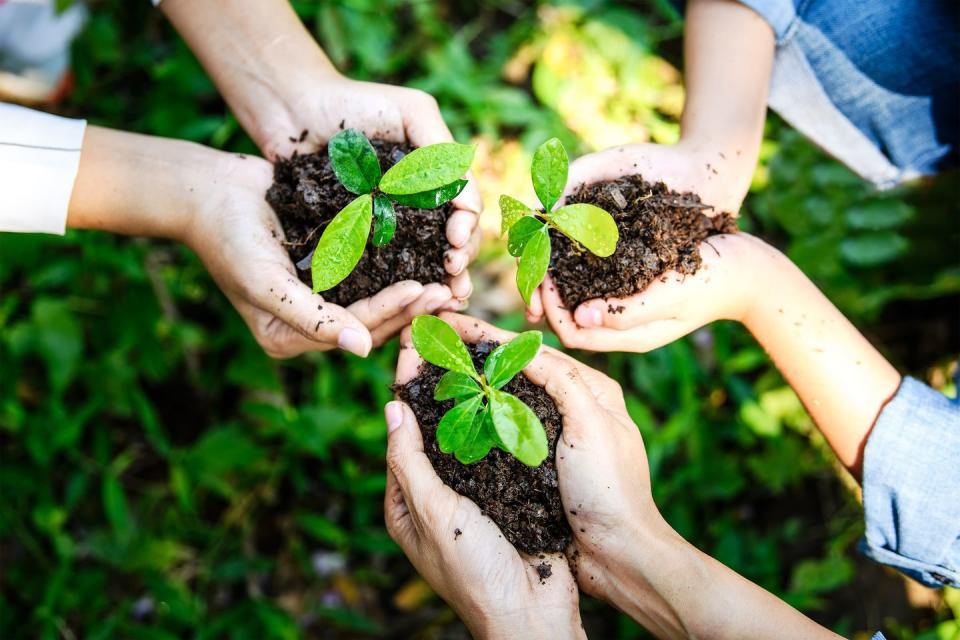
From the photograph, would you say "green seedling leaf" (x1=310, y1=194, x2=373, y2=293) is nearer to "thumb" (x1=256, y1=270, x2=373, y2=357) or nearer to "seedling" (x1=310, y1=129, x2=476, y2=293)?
"seedling" (x1=310, y1=129, x2=476, y2=293)

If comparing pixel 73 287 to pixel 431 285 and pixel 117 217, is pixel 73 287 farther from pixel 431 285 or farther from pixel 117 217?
pixel 431 285

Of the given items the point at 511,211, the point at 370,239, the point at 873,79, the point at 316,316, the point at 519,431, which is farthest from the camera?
the point at 873,79

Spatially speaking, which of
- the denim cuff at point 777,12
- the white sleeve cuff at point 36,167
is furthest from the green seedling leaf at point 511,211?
the white sleeve cuff at point 36,167

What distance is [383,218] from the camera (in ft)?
5.18

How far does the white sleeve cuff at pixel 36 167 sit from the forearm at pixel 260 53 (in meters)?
0.43

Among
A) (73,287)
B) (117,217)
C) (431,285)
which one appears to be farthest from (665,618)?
(73,287)

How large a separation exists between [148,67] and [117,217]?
1390 millimetres

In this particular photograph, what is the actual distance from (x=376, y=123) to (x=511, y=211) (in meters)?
0.56

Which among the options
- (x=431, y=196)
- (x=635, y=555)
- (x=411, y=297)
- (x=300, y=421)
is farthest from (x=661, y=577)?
(x=300, y=421)

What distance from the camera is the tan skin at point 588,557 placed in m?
1.52

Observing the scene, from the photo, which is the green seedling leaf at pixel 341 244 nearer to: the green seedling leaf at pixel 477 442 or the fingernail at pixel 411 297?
the fingernail at pixel 411 297

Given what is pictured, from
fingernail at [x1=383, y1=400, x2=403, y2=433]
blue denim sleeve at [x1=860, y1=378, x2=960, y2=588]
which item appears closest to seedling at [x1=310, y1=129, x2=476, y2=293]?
fingernail at [x1=383, y1=400, x2=403, y2=433]

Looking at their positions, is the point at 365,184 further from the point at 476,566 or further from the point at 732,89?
the point at 732,89

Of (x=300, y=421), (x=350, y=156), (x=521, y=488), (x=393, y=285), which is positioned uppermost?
(x=350, y=156)
